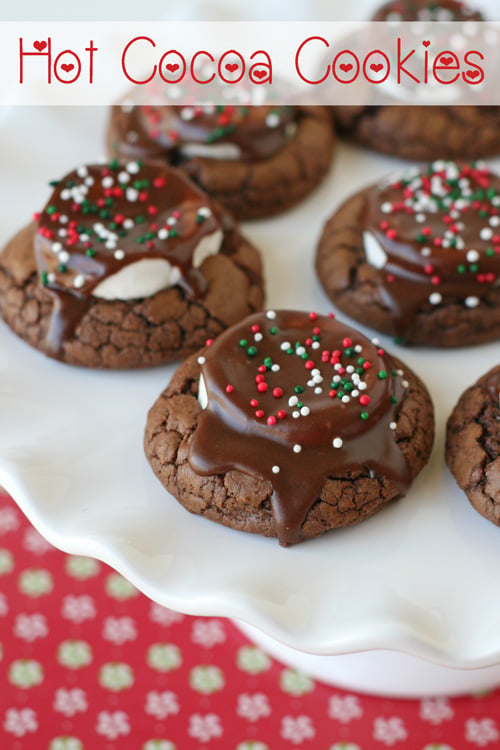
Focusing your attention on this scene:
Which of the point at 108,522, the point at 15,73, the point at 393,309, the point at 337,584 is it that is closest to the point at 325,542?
the point at 337,584

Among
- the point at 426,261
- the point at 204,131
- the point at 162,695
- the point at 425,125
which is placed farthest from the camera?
the point at 425,125

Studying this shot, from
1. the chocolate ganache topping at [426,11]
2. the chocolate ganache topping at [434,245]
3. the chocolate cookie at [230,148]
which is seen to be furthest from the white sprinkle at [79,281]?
the chocolate ganache topping at [426,11]

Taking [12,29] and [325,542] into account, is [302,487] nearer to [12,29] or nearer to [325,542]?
[325,542]

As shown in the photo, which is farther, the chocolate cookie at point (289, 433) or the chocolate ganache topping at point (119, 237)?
the chocolate ganache topping at point (119, 237)

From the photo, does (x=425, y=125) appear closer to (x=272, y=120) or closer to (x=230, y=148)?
(x=272, y=120)

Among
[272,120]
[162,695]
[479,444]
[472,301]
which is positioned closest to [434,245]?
[472,301]

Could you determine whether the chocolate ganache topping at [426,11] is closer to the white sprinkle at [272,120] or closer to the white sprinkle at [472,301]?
the white sprinkle at [272,120]

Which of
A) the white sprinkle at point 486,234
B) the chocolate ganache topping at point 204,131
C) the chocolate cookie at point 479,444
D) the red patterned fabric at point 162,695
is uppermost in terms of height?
the chocolate ganache topping at point 204,131
